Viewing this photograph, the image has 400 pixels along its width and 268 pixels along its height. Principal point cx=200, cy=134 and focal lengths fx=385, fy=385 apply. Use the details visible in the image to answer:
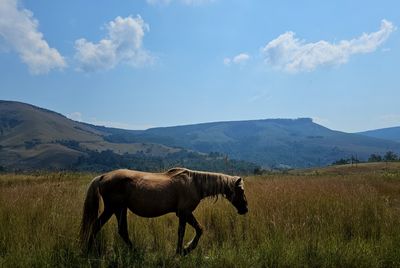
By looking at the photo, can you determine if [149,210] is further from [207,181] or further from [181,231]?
[207,181]

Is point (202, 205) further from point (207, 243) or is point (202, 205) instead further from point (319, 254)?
point (319, 254)

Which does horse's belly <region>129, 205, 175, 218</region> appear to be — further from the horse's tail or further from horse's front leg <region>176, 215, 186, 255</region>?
the horse's tail

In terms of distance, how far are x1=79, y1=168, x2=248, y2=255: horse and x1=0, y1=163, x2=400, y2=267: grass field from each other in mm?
364

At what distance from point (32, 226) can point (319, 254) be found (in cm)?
549

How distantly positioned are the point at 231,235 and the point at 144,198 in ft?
7.87

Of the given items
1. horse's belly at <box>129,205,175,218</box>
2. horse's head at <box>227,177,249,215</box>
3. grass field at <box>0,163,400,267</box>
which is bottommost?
grass field at <box>0,163,400,267</box>

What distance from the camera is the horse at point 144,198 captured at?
6.92 metres

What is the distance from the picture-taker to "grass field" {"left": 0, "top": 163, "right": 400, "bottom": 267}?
21.0ft

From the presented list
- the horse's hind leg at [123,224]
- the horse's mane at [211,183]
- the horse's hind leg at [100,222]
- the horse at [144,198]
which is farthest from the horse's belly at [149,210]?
the horse's mane at [211,183]

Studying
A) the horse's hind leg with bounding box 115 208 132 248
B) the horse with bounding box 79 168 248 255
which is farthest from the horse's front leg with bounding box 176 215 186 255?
the horse's hind leg with bounding box 115 208 132 248

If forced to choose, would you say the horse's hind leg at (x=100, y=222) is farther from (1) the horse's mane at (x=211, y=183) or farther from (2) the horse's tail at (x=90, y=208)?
(1) the horse's mane at (x=211, y=183)

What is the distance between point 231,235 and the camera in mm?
8281

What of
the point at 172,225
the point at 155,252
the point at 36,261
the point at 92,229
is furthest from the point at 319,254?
the point at 36,261

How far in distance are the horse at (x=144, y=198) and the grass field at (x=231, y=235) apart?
1.20 ft
